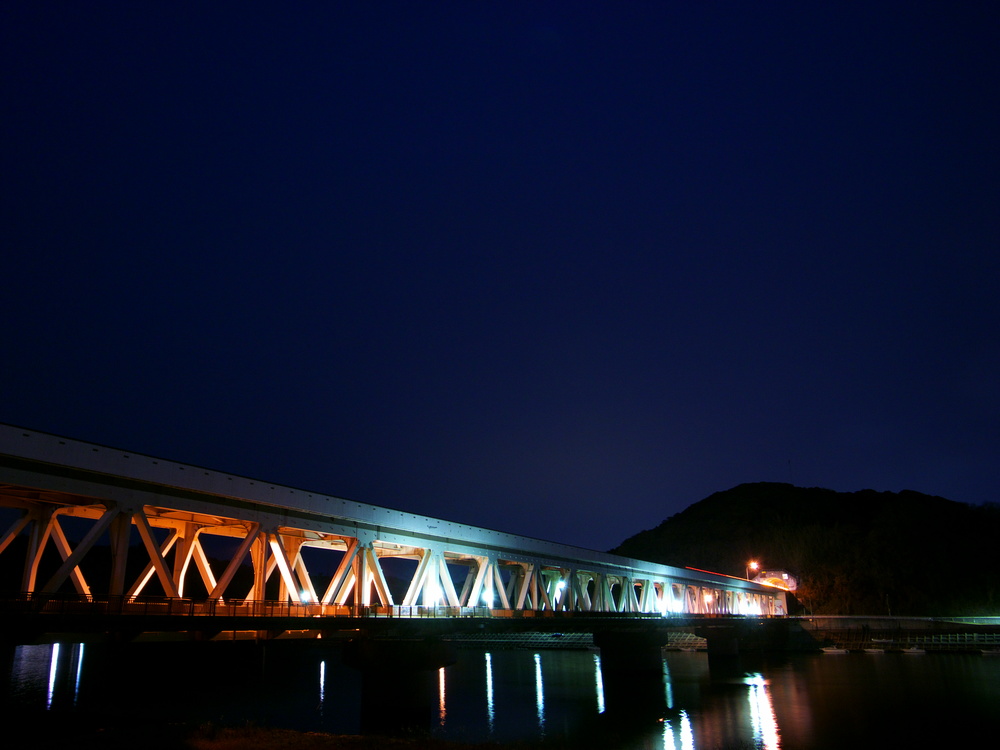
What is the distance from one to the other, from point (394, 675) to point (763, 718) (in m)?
25.6

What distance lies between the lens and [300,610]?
33.8 metres

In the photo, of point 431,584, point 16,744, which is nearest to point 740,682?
point 431,584

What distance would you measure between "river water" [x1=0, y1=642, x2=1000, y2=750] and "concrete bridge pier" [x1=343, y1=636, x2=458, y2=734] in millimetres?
191

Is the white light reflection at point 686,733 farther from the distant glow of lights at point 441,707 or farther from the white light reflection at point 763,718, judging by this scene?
the distant glow of lights at point 441,707

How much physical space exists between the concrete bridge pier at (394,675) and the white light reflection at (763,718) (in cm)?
1835

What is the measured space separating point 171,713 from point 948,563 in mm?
168829

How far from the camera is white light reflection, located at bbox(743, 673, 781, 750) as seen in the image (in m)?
38.4

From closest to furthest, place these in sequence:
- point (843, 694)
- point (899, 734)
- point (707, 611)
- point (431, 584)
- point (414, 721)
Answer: point (414, 721) → point (899, 734) → point (431, 584) → point (843, 694) → point (707, 611)

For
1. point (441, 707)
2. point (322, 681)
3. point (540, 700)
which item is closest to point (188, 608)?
point (441, 707)

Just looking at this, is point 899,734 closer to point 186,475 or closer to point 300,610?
point 300,610

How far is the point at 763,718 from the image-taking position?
4647cm

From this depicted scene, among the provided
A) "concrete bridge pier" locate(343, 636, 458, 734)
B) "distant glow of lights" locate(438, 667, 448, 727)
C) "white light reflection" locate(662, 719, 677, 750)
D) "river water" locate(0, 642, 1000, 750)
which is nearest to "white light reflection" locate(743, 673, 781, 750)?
"river water" locate(0, 642, 1000, 750)

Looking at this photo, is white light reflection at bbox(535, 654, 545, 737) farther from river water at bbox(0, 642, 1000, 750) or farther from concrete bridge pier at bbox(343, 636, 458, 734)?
concrete bridge pier at bbox(343, 636, 458, 734)

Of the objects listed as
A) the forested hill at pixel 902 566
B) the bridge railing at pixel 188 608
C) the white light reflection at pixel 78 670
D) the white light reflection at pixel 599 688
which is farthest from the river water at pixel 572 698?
the forested hill at pixel 902 566
